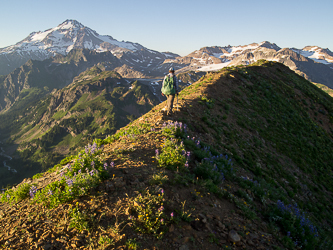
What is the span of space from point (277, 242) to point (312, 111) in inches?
1087

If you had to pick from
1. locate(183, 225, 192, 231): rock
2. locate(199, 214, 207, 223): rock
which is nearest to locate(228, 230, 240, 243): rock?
locate(199, 214, 207, 223): rock

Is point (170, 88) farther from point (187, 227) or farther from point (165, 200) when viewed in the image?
point (187, 227)

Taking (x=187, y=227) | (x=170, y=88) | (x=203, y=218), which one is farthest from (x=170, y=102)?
(x=187, y=227)

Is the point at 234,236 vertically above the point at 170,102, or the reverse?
the point at 170,102

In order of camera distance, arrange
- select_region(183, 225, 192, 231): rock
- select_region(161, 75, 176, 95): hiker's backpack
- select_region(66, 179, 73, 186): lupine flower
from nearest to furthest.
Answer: select_region(183, 225, 192, 231): rock, select_region(66, 179, 73, 186): lupine flower, select_region(161, 75, 176, 95): hiker's backpack

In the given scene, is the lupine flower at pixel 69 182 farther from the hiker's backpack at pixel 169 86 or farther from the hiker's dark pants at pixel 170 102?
the hiker's backpack at pixel 169 86

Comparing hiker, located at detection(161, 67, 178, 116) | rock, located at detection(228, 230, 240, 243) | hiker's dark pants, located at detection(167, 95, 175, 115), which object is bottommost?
rock, located at detection(228, 230, 240, 243)

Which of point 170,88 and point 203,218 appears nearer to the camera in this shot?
point 203,218

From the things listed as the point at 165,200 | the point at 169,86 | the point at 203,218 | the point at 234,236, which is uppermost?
the point at 169,86

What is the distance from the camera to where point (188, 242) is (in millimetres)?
5098

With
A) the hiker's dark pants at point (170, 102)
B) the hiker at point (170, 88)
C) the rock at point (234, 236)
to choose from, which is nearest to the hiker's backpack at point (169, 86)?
the hiker at point (170, 88)

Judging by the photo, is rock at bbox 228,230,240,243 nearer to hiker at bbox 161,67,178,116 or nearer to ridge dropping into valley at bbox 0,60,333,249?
ridge dropping into valley at bbox 0,60,333,249

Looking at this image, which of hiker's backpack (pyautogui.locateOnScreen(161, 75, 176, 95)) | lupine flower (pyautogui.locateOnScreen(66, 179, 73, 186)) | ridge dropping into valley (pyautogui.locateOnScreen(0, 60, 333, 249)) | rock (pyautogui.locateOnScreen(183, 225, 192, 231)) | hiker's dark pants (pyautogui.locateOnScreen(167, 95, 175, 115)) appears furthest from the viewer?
hiker's dark pants (pyautogui.locateOnScreen(167, 95, 175, 115))

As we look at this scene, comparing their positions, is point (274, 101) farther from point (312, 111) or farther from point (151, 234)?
point (151, 234)
